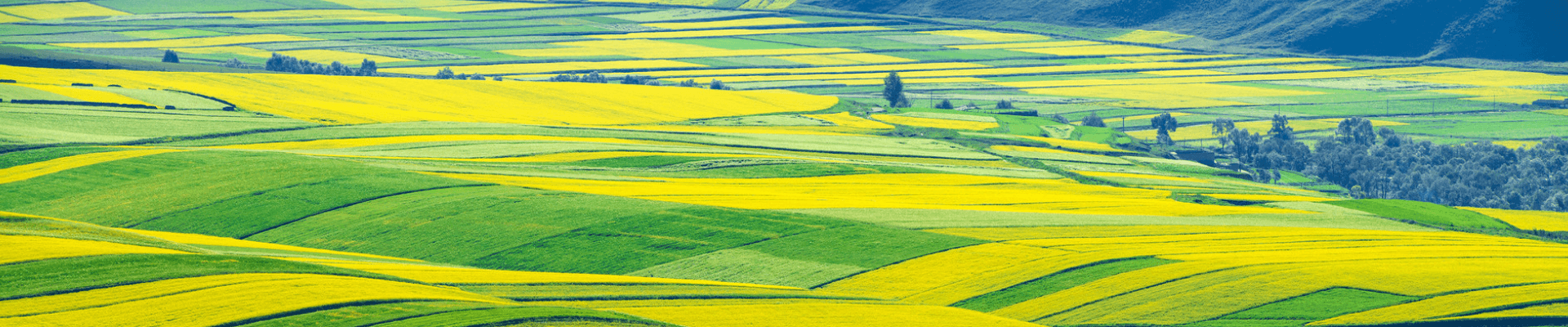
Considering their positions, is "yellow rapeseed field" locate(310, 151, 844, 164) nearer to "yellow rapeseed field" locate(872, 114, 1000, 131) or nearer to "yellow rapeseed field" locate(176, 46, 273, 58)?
"yellow rapeseed field" locate(872, 114, 1000, 131)

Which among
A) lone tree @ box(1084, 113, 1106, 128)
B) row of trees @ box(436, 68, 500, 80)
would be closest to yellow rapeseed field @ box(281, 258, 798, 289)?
lone tree @ box(1084, 113, 1106, 128)

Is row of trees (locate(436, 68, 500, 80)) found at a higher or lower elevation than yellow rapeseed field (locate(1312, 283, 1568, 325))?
higher

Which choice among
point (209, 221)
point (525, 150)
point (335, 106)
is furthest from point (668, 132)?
point (209, 221)

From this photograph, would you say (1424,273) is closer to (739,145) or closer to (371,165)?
(371,165)

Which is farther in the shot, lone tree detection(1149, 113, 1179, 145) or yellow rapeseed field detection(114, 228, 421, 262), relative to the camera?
lone tree detection(1149, 113, 1179, 145)

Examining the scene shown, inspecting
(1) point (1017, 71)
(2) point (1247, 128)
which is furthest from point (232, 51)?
(2) point (1247, 128)

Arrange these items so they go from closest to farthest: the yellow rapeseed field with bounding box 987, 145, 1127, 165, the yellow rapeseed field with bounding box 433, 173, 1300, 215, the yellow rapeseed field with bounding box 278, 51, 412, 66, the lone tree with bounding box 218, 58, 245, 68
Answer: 1. the yellow rapeseed field with bounding box 433, 173, 1300, 215
2. the yellow rapeseed field with bounding box 987, 145, 1127, 165
3. the lone tree with bounding box 218, 58, 245, 68
4. the yellow rapeseed field with bounding box 278, 51, 412, 66

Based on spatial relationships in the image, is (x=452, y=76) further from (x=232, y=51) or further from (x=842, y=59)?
(x=842, y=59)
